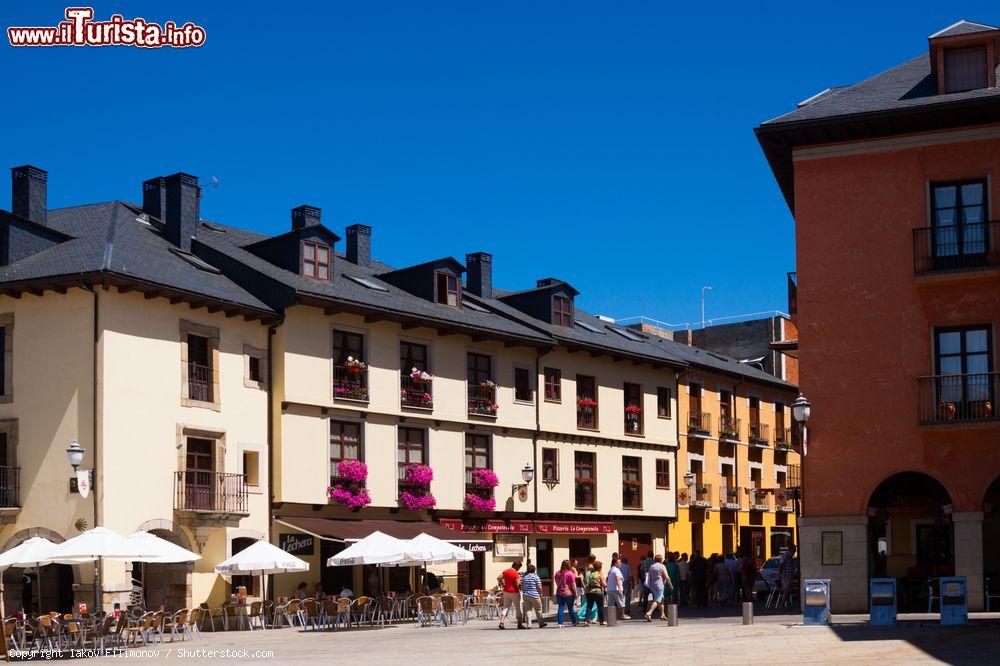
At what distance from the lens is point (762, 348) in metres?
66.8

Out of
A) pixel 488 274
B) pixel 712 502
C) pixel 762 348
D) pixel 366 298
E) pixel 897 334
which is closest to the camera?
pixel 897 334

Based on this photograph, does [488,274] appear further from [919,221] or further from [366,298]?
[919,221]

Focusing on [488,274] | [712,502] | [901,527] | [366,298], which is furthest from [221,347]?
[712,502]

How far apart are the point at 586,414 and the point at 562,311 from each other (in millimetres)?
4025

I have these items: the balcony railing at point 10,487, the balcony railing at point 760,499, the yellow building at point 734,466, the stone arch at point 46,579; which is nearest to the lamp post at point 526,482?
the yellow building at point 734,466

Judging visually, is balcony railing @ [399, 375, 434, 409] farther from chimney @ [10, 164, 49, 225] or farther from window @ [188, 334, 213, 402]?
chimney @ [10, 164, 49, 225]

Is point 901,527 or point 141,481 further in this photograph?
point 901,527

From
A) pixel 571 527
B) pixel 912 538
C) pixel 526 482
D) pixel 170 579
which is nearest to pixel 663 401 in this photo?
pixel 571 527

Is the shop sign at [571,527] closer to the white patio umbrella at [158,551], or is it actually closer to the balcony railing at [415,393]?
the balcony railing at [415,393]

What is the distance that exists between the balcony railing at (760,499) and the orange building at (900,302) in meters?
25.4

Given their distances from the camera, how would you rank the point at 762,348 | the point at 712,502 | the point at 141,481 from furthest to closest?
the point at 762,348, the point at 712,502, the point at 141,481

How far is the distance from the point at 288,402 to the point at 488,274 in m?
14.1

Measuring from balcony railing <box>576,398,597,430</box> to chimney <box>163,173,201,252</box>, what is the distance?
50.1 feet

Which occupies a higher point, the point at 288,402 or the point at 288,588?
the point at 288,402
